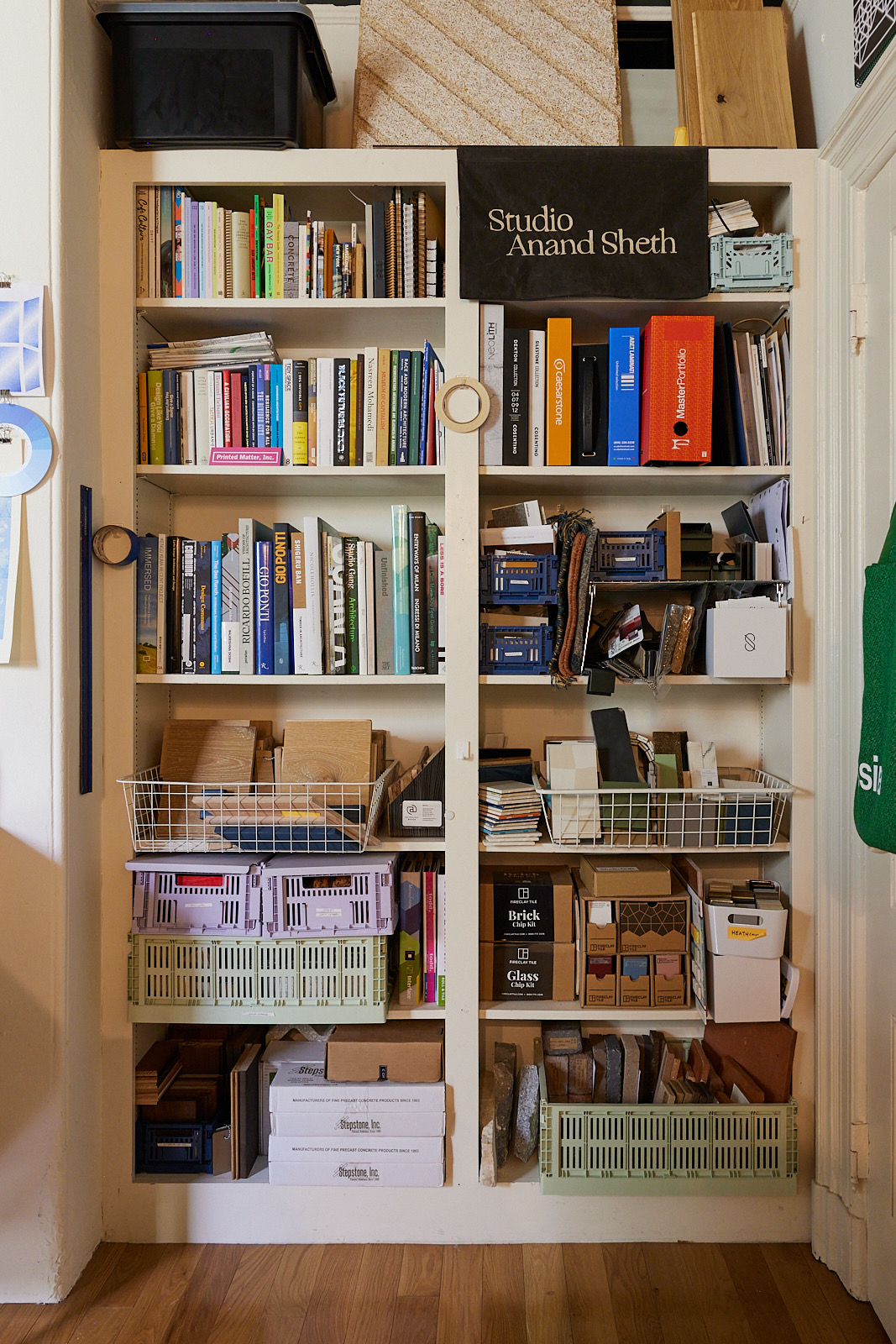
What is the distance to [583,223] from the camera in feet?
5.93

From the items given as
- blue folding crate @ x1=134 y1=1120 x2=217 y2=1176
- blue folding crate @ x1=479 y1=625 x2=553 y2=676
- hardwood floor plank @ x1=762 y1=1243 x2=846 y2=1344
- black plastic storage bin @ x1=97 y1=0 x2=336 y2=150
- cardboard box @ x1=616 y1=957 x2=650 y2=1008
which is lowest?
hardwood floor plank @ x1=762 y1=1243 x2=846 y2=1344

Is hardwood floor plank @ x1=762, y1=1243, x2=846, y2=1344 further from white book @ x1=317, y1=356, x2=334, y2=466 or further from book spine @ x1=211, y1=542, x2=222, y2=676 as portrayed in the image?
white book @ x1=317, y1=356, x2=334, y2=466

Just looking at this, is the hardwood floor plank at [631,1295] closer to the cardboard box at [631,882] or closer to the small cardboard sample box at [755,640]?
the cardboard box at [631,882]

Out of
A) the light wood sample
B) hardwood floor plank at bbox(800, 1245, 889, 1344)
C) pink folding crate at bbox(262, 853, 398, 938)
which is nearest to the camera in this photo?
hardwood floor plank at bbox(800, 1245, 889, 1344)

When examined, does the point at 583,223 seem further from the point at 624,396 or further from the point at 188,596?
the point at 188,596

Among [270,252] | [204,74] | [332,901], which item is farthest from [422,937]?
[204,74]

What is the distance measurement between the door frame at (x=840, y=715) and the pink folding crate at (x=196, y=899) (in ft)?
4.14

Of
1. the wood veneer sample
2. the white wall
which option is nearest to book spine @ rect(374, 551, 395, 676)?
Answer: the white wall

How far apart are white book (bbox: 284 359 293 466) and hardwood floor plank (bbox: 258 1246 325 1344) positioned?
1768 millimetres

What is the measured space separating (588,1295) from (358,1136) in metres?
0.57

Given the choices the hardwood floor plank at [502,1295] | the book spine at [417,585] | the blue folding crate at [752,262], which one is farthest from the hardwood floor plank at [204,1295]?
the blue folding crate at [752,262]

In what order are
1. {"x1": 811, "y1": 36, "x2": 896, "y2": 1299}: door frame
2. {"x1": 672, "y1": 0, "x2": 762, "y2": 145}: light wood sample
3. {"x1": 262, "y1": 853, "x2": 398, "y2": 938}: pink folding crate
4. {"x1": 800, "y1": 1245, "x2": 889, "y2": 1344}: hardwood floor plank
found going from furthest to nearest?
{"x1": 672, "y1": 0, "x2": 762, "y2": 145}: light wood sample < {"x1": 262, "y1": 853, "x2": 398, "y2": 938}: pink folding crate < {"x1": 811, "y1": 36, "x2": 896, "y2": 1299}: door frame < {"x1": 800, "y1": 1245, "x2": 889, "y2": 1344}: hardwood floor plank

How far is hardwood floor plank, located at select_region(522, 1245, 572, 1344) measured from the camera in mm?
1588

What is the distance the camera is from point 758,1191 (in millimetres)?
1788
